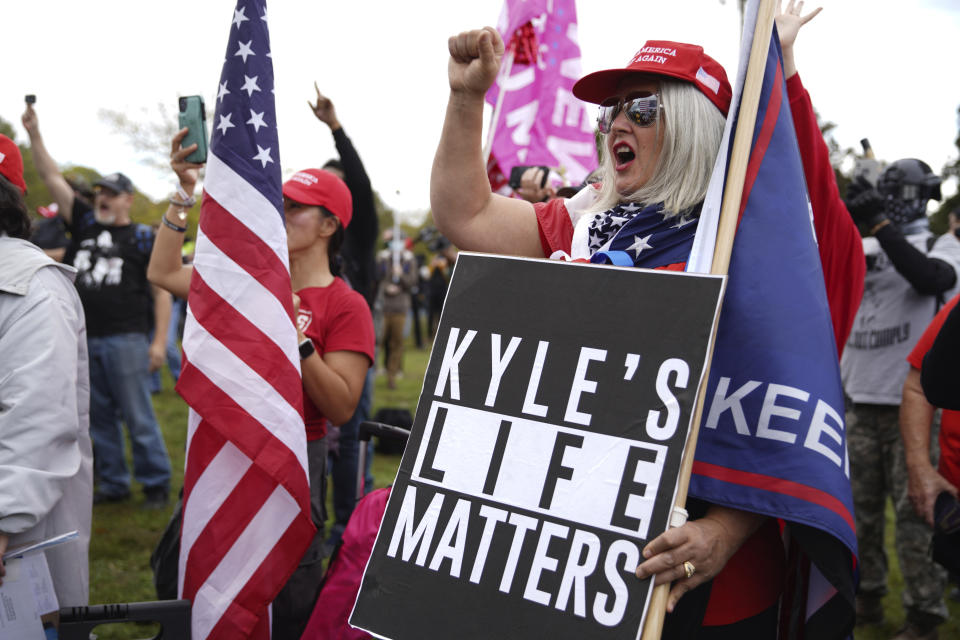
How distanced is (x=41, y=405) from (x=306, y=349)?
2.82 feet

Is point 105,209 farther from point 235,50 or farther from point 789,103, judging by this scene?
point 789,103

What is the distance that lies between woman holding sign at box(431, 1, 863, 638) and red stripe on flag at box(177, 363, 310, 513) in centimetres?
101

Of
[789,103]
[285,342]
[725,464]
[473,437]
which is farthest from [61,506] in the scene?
[789,103]

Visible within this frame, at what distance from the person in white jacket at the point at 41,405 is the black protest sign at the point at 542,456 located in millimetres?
1190

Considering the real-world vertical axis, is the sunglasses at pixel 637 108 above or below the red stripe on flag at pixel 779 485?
above

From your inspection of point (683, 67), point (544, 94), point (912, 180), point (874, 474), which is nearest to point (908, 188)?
point (912, 180)

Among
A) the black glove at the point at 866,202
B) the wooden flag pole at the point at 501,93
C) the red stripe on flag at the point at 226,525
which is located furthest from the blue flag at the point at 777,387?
the wooden flag pole at the point at 501,93

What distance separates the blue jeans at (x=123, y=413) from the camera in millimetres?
5715

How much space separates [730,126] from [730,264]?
0.30m

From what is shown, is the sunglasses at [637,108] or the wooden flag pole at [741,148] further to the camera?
the sunglasses at [637,108]

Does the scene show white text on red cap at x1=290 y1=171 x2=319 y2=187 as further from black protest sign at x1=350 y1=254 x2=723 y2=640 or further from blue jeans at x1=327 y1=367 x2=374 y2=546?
blue jeans at x1=327 y1=367 x2=374 y2=546

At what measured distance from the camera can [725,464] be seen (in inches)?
62.0

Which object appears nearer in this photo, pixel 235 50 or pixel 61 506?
pixel 61 506

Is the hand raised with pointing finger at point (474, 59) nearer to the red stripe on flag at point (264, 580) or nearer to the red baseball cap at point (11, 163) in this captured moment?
the red stripe on flag at point (264, 580)
